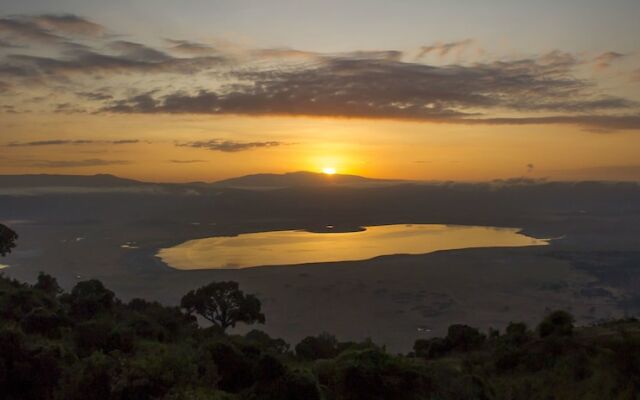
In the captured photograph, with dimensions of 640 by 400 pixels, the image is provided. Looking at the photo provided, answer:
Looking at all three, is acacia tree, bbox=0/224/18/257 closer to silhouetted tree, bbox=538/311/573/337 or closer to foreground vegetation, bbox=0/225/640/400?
foreground vegetation, bbox=0/225/640/400

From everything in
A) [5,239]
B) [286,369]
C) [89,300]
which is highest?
[5,239]

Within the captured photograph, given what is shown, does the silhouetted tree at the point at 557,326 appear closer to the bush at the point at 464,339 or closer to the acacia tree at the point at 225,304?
the bush at the point at 464,339

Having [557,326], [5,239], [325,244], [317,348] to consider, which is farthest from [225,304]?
[325,244]

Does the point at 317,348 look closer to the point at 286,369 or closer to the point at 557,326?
the point at 557,326

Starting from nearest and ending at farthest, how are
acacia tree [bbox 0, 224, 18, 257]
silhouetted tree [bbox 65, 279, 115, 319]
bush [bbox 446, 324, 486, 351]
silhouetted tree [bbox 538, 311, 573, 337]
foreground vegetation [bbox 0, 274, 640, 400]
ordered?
1. foreground vegetation [bbox 0, 274, 640, 400]
2. silhouetted tree [bbox 538, 311, 573, 337]
3. bush [bbox 446, 324, 486, 351]
4. silhouetted tree [bbox 65, 279, 115, 319]
5. acacia tree [bbox 0, 224, 18, 257]

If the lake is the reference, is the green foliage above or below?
above

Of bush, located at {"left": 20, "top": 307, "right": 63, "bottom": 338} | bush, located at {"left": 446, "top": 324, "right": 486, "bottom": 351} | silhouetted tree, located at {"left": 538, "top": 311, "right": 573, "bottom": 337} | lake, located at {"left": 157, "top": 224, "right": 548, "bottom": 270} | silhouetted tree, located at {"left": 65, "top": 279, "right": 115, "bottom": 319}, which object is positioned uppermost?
bush, located at {"left": 20, "top": 307, "right": 63, "bottom": 338}

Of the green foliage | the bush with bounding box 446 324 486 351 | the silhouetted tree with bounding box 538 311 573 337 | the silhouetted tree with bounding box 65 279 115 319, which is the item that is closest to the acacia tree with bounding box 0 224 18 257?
the silhouetted tree with bounding box 65 279 115 319
